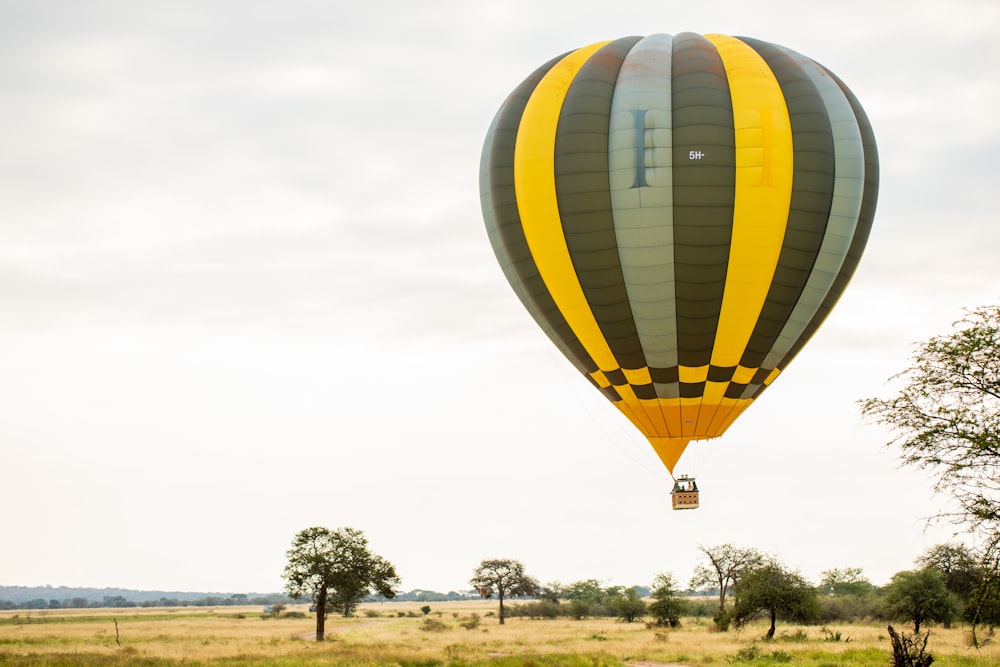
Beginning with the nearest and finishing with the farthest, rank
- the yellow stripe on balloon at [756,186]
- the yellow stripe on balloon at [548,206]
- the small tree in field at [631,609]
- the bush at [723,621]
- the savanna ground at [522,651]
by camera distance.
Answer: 1. the yellow stripe on balloon at [756,186]
2. the yellow stripe on balloon at [548,206]
3. the savanna ground at [522,651]
4. the bush at [723,621]
5. the small tree in field at [631,609]

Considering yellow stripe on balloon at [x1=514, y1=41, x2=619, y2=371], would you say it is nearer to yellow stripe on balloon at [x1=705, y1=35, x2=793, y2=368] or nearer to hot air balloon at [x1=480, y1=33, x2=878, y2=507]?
hot air balloon at [x1=480, y1=33, x2=878, y2=507]

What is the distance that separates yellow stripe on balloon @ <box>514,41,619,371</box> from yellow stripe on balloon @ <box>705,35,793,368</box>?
4048mm

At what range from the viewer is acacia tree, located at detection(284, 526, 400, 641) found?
53625 millimetres

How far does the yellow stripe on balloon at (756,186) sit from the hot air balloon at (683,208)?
42mm

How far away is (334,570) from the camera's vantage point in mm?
53812

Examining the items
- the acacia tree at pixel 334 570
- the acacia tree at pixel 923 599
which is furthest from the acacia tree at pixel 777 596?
the acacia tree at pixel 334 570

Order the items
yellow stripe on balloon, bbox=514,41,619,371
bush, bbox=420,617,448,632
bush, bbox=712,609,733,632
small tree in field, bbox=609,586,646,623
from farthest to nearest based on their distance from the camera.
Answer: small tree in field, bbox=609,586,646,623
bush, bbox=420,617,448,632
bush, bbox=712,609,733,632
yellow stripe on balloon, bbox=514,41,619,371

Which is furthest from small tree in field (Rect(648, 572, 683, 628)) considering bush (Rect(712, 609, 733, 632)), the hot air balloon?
the hot air balloon

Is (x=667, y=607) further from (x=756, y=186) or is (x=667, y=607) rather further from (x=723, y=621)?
(x=756, y=186)

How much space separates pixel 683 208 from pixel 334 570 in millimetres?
34479

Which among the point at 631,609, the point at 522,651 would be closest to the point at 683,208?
the point at 522,651

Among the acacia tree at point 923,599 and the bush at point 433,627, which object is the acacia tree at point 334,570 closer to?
the bush at point 433,627

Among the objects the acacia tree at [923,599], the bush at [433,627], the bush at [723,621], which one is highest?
the acacia tree at [923,599]

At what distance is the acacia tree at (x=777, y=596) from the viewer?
51594mm
